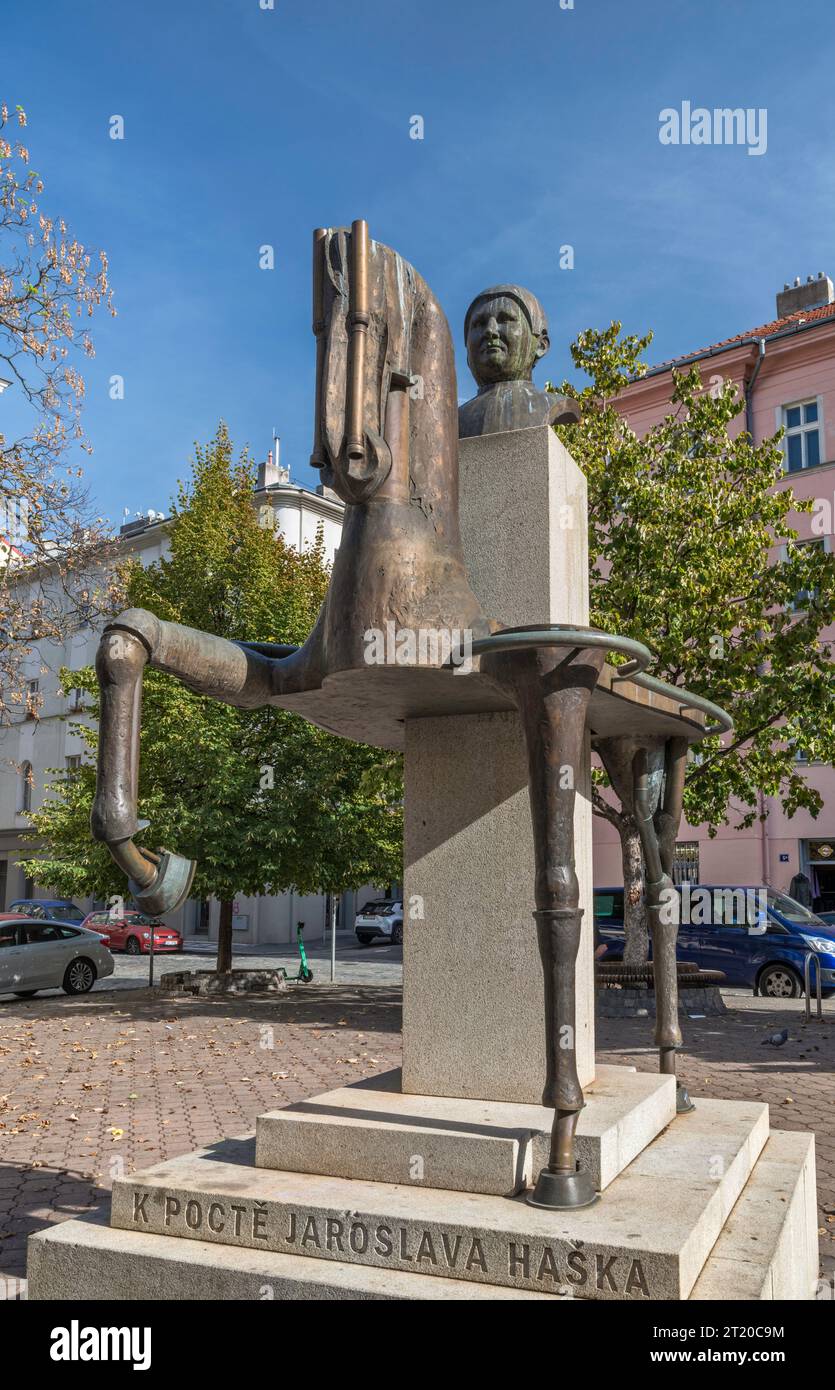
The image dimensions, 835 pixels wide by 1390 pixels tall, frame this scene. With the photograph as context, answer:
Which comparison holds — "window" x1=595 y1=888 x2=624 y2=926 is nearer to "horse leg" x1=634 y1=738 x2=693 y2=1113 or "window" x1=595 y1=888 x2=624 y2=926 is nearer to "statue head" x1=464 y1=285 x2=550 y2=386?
"horse leg" x1=634 y1=738 x2=693 y2=1113

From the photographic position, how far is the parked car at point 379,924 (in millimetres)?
37156

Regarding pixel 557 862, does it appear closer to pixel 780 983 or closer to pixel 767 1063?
pixel 767 1063

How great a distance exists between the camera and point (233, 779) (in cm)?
1748

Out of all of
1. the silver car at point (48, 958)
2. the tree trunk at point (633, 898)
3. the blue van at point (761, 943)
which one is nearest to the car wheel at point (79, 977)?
the silver car at point (48, 958)

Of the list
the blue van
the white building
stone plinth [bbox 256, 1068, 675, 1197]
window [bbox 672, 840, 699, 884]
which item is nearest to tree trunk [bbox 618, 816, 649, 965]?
the blue van

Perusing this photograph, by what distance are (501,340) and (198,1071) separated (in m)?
9.19

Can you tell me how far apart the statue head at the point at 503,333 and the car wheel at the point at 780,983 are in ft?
55.5

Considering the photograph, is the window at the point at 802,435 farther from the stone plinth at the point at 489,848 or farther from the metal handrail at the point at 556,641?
the metal handrail at the point at 556,641

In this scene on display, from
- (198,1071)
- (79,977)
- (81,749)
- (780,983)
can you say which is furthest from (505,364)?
(81,749)

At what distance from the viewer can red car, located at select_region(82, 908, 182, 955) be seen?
32.7m
